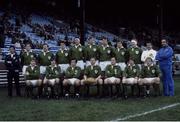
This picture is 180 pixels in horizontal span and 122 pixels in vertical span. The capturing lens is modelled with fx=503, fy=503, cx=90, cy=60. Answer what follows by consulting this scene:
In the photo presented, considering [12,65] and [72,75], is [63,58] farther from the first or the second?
[12,65]

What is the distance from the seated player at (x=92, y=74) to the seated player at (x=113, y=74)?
0.76 ft

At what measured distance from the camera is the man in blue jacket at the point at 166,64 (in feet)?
47.8

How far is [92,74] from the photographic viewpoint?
14719mm

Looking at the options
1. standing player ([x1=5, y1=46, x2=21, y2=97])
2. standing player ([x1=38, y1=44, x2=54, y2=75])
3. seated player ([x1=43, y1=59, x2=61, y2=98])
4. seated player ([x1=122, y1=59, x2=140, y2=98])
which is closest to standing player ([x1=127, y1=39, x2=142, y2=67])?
seated player ([x1=122, y1=59, x2=140, y2=98])

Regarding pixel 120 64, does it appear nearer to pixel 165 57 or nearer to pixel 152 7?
pixel 165 57

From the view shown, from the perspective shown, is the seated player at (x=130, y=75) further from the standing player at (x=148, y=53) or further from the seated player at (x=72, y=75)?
the seated player at (x=72, y=75)

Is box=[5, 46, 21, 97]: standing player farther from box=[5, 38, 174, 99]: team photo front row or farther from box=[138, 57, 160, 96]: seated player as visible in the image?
box=[138, 57, 160, 96]: seated player

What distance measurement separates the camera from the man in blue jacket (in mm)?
14578

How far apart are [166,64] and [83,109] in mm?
3959

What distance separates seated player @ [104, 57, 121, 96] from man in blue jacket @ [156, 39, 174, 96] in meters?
1.26

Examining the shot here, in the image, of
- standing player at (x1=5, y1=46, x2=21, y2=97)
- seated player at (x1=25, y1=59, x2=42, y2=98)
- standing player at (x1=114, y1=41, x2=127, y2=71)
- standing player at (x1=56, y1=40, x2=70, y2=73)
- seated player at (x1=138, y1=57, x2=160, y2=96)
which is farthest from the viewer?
standing player at (x1=5, y1=46, x2=21, y2=97)

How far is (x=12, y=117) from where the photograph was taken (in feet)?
34.4

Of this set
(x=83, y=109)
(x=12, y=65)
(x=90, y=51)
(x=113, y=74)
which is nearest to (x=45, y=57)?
(x=12, y=65)

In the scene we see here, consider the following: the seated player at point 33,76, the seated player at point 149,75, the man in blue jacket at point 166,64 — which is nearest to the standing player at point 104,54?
the seated player at point 149,75
